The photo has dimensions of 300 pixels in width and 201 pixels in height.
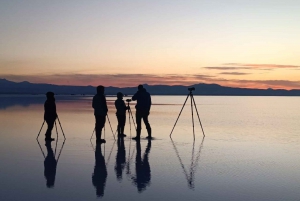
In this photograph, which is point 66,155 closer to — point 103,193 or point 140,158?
point 140,158

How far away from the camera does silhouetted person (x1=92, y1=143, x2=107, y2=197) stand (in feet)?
19.2

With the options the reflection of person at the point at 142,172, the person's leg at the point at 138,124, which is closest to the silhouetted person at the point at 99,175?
the reflection of person at the point at 142,172

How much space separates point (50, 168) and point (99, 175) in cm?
125

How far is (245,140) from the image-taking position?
12.2m

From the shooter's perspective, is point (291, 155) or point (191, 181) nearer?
point (191, 181)

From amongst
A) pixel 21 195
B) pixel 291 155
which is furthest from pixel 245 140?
pixel 21 195

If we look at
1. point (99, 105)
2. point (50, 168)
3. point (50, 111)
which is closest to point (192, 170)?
point (50, 168)

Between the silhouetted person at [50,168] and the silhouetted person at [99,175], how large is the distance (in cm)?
73

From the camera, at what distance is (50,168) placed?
24.6 ft

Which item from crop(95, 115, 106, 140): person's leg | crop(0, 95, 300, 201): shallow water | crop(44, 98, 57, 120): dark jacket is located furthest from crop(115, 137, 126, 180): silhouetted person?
crop(44, 98, 57, 120): dark jacket

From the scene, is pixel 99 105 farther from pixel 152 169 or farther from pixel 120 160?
pixel 152 169

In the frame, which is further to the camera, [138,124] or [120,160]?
[138,124]

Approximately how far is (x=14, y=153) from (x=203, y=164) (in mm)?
4647

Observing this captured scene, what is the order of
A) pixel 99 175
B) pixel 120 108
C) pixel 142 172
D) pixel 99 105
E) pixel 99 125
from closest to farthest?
1. pixel 99 175
2. pixel 142 172
3. pixel 99 125
4. pixel 99 105
5. pixel 120 108
